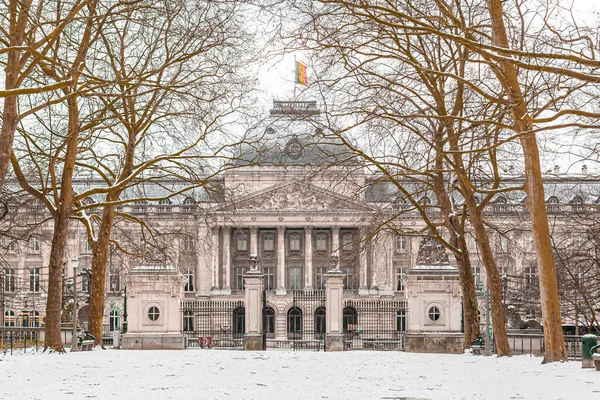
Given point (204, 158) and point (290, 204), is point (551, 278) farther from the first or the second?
point (290, 204)

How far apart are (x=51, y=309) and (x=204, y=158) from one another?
658 cm

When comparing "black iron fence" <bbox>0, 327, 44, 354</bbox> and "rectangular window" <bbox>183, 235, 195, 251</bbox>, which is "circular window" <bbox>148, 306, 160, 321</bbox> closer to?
"rectangular window" <bbox>183, 235, 195, 251</bbox>

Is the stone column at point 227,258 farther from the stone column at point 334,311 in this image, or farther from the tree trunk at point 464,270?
the tree trunk at point 464,270

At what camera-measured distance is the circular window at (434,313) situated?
99.5ft

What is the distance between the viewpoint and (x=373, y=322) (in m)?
69.8

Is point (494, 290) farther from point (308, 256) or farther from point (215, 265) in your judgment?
point (215, 265)

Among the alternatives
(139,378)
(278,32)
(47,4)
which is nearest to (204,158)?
(47,4)

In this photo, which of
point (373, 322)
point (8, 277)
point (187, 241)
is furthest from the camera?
point (373, 322)

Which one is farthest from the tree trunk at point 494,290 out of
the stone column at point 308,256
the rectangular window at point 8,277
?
the stone column at point 308,256

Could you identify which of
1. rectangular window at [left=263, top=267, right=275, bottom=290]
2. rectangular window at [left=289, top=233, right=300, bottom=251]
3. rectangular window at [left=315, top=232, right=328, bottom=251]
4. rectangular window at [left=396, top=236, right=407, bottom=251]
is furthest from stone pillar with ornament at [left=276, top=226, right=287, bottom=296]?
rectangular window at [left=396, top=236, right=407, bottom=251]

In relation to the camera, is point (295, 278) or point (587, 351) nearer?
point (587, 351)

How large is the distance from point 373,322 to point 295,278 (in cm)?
2849

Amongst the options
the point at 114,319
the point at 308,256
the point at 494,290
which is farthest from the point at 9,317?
the point at 494,290

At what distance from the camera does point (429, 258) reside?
31.0 meters
